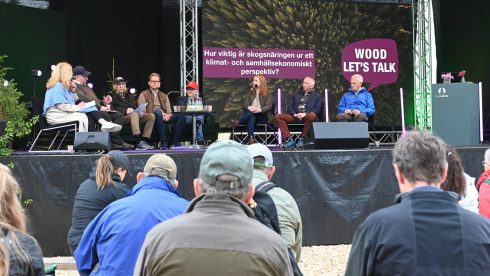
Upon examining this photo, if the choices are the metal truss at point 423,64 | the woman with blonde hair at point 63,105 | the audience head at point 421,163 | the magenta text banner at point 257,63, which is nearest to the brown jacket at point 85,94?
the woman with blonde hair at point 63,105

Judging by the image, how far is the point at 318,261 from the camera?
673 centimetres

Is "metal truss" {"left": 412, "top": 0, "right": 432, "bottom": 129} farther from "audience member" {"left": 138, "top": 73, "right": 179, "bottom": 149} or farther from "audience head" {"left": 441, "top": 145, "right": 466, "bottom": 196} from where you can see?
"audience head" {"left": 441, "top": 145, "right": 466, "bottom": 196}

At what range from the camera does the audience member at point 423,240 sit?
1954 mm

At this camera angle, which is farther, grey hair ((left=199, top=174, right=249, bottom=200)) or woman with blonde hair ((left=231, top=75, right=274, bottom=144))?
woman with blonde hair ((left=231, top=75, right=274, bottom=144))

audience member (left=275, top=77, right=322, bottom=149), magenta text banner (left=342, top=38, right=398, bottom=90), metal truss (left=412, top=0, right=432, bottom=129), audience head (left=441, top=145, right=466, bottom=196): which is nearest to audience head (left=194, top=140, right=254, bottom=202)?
audience head (left=441, top=145, right=466, bottom=196)

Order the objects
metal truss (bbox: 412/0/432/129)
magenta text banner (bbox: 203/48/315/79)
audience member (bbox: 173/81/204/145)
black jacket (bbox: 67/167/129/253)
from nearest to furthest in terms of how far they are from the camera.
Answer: black jacket (bbox: 67/167/129/253)
audience member (bbox: 173/81/204/145)
metal truss (bbox: 412/0/432/129)
magenta text banner (bbox: 203/48/315/79)

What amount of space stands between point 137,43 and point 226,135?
8.35 ft

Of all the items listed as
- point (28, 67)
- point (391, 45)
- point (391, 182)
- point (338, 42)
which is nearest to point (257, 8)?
point (338, 42)

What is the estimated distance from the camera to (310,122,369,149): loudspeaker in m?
7.58

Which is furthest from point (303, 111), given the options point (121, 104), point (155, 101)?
point (121, 104)

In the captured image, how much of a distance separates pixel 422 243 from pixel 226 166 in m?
0.61

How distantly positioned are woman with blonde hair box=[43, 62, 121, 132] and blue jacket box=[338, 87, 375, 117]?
3.27 m

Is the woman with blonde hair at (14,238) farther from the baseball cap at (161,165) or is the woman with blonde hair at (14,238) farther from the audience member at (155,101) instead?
the audience member at (155,101)

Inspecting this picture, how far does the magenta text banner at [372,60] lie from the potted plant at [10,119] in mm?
6265
